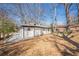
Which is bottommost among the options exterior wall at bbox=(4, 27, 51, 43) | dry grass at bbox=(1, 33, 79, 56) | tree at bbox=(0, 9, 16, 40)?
dry grass at bbox=(1, 33, 79, 56)

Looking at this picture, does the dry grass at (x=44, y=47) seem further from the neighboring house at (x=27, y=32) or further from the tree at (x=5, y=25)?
the tree at (x=5, y=25)

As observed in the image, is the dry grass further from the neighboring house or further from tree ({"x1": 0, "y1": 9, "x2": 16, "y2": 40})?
tree ({"x1": 0, "y1": 9, "x2": 16, "y2": 40})

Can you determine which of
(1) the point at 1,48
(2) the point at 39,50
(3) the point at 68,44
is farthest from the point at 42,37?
(1) the point at 1,48

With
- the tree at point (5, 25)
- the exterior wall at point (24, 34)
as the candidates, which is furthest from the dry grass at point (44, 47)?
the tree at point (5, 25)

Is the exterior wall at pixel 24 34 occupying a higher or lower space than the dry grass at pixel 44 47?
higher

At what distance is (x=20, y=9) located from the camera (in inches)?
79.5

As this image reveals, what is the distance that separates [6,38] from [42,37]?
368mm

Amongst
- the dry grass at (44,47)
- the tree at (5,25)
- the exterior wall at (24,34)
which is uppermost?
the tree at (5,25)

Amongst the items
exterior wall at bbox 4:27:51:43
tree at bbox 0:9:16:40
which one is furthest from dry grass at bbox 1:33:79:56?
tree at bbox 0:9:16:40

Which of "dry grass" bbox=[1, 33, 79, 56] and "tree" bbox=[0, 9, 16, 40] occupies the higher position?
"tree" bbox=[0, 9, 16, 40]

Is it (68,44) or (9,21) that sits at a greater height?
(9,21)

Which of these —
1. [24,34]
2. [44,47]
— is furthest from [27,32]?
[44,47]

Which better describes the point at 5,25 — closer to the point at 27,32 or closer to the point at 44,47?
the point at 27,32

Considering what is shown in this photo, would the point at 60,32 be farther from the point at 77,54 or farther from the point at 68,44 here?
the point at 77,54
